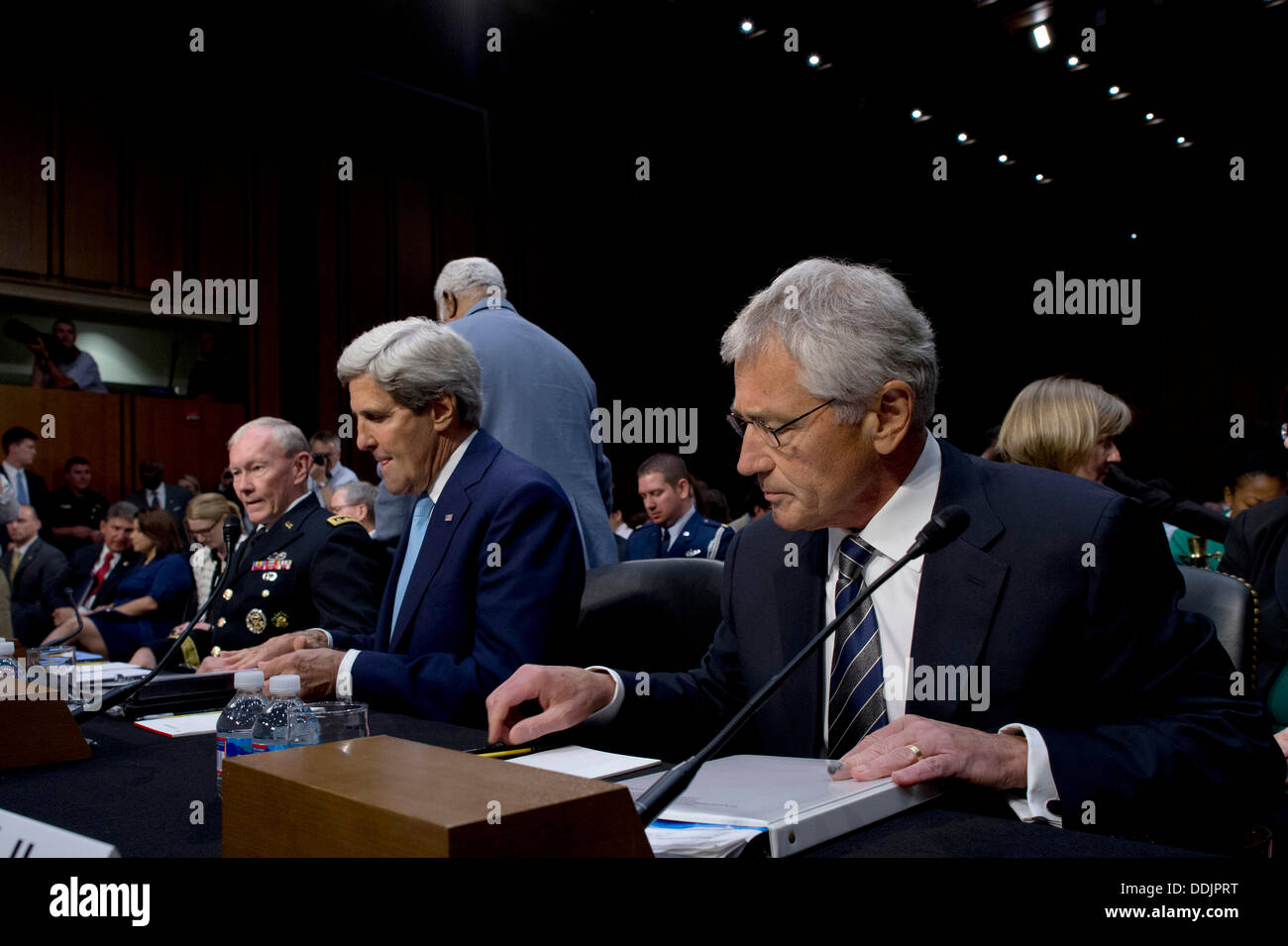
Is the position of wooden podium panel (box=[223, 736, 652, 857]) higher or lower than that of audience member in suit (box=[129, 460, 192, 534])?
lower

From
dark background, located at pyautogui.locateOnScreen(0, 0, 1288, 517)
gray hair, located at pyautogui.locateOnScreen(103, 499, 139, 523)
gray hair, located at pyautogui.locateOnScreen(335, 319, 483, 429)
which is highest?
dark background, located at pyautogui.locateOnScreen(0, 0, 1288, 517)

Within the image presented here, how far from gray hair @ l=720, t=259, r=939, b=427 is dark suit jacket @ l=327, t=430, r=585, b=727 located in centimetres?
68

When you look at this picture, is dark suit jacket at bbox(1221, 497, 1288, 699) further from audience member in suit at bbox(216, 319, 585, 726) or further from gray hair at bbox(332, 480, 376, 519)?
gray hair at bbox(332, 480, 376, 519)

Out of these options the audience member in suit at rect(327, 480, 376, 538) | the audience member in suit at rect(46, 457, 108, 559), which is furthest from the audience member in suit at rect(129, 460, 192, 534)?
the audience member in suit at rect(327, 480, 376, 538)

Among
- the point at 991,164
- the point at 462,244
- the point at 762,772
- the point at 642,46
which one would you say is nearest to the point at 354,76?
the point at 462,244

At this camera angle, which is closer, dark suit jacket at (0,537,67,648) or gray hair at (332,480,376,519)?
gray hair at (332,480,376,519)

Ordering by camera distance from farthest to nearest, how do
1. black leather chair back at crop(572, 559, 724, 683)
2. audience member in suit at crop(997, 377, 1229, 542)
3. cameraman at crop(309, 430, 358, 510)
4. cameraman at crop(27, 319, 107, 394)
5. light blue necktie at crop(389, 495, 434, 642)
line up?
cameraman at crop(27, 319, 107, 394) < cameraman at crop(309, 430, 358, 510) < audience member in suit at crop(997, 377, 1229, 542) < light blue necktie at crop(389, 495, 434, 642) < black leather chair back at crop(572, 559, 724, 683)

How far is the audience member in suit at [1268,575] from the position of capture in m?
2.27

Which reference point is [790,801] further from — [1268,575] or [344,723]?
[1268,575]

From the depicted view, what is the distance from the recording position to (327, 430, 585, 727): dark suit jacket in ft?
5.81

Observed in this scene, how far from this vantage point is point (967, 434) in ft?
37.2

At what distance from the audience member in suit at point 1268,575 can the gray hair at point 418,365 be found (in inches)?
72.7

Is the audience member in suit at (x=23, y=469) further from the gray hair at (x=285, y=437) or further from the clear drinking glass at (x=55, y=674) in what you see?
the clear drinking glass at (x=55, y=674)

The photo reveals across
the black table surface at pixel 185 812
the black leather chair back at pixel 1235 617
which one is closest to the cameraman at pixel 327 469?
the black table surface at pixel 185 812
